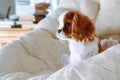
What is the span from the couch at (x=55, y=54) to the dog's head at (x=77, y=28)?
8.2 inches

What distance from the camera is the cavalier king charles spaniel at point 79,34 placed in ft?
4.62

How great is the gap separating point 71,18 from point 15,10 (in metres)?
1.97

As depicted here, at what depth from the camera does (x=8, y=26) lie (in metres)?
3.07

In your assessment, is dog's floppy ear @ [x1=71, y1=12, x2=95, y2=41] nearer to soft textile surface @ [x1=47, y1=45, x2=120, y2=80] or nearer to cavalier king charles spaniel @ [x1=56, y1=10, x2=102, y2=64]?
cavalier king charles spaniel @ [x1=56, y1=10, x2=102, y2=64]

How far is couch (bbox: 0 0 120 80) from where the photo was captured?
85cm

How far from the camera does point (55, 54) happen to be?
187 centimetres

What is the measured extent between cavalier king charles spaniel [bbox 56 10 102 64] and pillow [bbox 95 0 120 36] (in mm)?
474

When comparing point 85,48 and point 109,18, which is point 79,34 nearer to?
point 85,48

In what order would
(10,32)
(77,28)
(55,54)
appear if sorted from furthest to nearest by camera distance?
1. (10,32)
2. (55,54)
3. (77,28)

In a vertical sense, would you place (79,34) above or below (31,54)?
above

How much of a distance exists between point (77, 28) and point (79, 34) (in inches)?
1.5

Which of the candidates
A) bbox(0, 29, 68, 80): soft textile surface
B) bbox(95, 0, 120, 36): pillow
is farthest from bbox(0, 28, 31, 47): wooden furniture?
bbox(95, 0, 120, 36): pillow

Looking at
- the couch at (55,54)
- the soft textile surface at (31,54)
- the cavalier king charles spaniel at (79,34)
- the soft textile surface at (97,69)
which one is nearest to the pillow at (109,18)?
the couch at (55,54)

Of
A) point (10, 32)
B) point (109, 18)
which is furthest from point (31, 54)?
point (10, 32)
